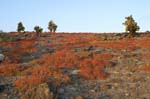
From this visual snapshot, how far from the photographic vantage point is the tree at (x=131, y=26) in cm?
5700

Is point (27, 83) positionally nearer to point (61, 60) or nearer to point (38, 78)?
point (38, 78)

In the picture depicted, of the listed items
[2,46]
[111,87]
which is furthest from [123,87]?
[2,46]

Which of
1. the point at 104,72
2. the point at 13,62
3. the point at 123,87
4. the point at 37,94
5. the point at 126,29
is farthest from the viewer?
the point at 126,29

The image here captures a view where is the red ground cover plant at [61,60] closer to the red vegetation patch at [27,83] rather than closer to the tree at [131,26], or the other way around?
the red vegetation patch at [27,83]

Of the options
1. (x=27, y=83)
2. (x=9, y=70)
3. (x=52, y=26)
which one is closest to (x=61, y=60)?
(x=9, y=70)

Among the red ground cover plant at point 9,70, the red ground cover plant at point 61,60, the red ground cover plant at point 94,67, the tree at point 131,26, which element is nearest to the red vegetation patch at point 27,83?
the red ground cover plant at point 9,70

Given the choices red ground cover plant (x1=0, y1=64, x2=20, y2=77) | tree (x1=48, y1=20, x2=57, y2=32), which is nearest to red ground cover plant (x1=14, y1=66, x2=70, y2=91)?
red ground cover plant (x1=0, y1=64, x2=20, y2=77)

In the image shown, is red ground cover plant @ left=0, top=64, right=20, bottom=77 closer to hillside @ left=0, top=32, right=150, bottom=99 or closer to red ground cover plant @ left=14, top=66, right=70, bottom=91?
hillside @ left=0, top=32, right=150, bottom=99

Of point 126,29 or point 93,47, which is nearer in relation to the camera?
point 93,47

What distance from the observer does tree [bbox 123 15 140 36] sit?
5700 cm

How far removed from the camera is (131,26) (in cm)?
5709

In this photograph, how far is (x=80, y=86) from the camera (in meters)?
24.5

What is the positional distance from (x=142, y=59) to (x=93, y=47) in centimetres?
989

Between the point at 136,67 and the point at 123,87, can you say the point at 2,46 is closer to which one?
the point at 136,67
